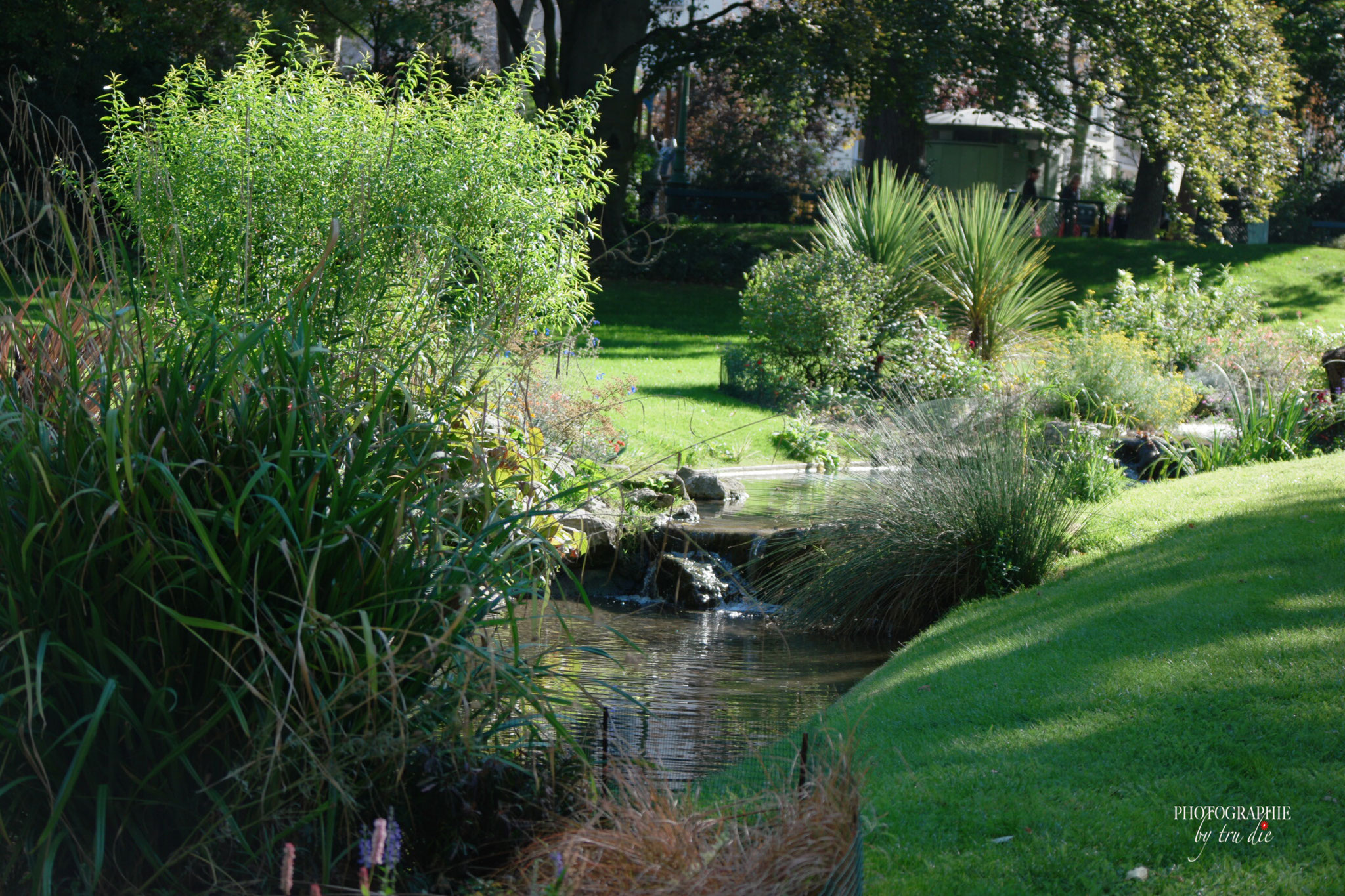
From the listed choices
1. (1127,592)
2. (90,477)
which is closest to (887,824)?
(90,477)

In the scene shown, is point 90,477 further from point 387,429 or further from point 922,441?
point 922,441

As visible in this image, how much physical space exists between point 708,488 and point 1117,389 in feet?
13.8

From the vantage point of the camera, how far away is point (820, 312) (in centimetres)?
1304

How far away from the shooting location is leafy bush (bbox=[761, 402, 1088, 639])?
6625mm

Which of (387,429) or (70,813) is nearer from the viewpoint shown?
(70,813)

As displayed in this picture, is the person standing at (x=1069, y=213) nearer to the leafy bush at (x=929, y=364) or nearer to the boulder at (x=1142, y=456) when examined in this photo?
the leafy bush at (x=929, y=364)

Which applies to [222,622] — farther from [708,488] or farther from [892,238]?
[892,238]

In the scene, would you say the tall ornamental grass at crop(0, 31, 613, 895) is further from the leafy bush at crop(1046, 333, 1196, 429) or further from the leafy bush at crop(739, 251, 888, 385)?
the leafy bush at crop(739, 251, 888, 385)

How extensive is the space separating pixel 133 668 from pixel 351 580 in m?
0.50

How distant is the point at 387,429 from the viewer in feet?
10.2

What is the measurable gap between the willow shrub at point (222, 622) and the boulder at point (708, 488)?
7.32 m

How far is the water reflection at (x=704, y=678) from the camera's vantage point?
4547 mm

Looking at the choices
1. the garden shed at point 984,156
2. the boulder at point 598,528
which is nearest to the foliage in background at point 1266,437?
the boulder at point 598,528

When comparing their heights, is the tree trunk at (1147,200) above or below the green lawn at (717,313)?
above
